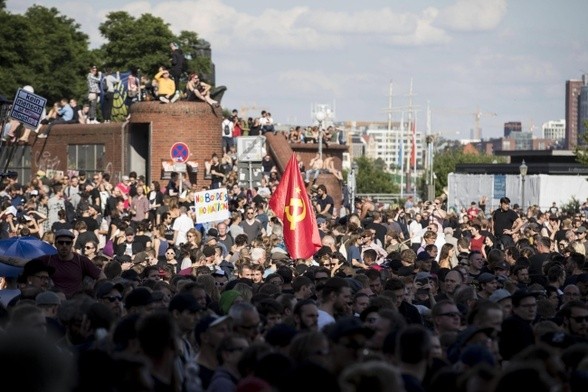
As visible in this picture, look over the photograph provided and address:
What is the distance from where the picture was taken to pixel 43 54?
73125 millimetres

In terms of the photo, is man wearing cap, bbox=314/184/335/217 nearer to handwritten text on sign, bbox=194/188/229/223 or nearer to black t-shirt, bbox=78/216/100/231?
handwritten text on sign, bbox=194/188/229/223

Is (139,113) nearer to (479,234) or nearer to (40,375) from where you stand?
(479,234)

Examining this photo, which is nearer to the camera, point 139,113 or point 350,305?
point 350,305

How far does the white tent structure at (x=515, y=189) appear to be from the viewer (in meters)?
61.1

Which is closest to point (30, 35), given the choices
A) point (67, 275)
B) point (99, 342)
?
point (67, 275)

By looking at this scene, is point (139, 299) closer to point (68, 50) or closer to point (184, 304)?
point (184, 304)

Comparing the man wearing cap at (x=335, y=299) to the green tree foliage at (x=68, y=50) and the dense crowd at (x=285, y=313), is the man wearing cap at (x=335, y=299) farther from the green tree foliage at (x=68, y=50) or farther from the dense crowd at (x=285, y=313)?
the green tree foliage at (x=68, y=50)

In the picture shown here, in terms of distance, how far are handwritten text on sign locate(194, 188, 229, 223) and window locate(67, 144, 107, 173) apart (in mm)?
15139

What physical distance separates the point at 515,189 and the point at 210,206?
124ft

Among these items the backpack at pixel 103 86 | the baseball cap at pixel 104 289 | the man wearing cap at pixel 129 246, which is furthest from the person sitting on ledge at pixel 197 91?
the baseball cap at pixel 104 289

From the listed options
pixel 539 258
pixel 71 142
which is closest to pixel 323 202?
pixel 71 142

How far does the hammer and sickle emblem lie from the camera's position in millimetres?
22156

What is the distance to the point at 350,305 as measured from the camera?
41.2 feet

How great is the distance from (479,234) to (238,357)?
1651 cm
